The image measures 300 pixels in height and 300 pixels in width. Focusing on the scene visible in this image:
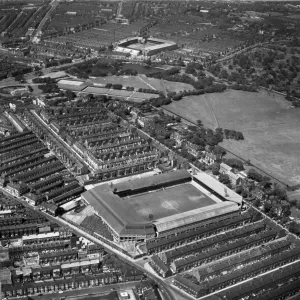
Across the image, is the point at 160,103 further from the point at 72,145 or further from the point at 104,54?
the point at 104,54

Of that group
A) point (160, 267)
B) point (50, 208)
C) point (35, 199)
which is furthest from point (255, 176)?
point (35, 199)

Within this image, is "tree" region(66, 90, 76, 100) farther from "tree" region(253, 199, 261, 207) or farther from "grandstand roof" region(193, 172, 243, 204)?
"tree" region(253, 199, 261, 207)

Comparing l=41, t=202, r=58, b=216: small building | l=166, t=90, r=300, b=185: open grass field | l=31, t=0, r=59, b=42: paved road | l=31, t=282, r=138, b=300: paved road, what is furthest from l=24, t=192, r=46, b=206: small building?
l=31, t=0, r=59, b=42: paved road

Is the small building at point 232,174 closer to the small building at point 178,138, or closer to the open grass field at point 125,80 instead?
the small building at point 178,138

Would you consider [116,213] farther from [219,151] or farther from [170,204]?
[219,151]

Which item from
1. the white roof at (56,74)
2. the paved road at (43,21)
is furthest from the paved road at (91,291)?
the paved road at (43,21)

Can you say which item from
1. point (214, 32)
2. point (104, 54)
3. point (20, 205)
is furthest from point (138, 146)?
point (214, 32)
